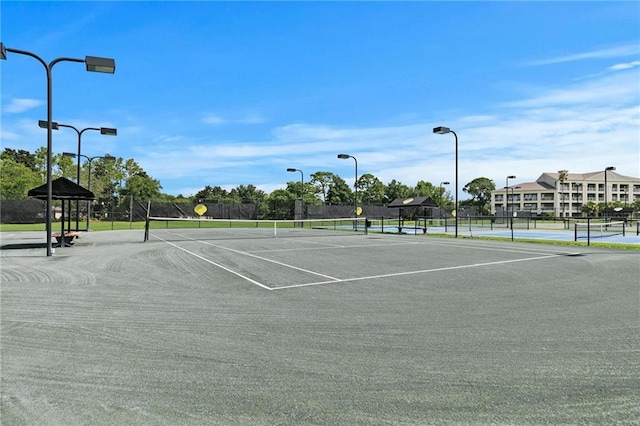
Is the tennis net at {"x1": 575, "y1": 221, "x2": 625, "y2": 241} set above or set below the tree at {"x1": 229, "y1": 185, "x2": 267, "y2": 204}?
below

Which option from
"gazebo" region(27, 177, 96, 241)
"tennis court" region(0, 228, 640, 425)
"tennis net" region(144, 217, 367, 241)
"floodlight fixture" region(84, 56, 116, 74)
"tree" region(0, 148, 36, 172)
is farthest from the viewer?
"tree" region(0, 148, 36, 172)

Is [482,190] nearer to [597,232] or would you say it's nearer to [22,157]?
[597,232]

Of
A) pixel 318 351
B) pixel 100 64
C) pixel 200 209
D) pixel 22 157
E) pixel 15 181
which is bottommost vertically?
pixel 318 351

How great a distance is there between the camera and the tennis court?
9.98ft

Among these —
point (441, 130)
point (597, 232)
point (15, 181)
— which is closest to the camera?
point (441, 130)

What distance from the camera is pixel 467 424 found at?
2.82m

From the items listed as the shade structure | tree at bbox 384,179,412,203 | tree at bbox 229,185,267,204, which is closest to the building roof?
tree at bbox 384,179,412,203

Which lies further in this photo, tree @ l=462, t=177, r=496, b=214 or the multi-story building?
tree @ l=462, t=177, r=496, b=214

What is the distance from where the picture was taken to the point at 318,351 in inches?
169

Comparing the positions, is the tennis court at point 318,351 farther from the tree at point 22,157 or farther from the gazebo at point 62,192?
the tree at point 22,157

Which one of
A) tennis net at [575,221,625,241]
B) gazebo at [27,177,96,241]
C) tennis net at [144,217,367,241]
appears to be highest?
gazebo at [27,177,96,241]

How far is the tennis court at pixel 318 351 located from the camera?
120 inches

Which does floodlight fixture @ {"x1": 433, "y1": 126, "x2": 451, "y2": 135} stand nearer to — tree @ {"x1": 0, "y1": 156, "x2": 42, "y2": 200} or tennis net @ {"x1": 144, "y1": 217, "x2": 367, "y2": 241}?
tennis net @ {"x1": 144, "y1": 217, "x2": 367, "y2": 241}

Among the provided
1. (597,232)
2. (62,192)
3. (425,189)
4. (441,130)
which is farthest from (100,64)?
(425,189)
